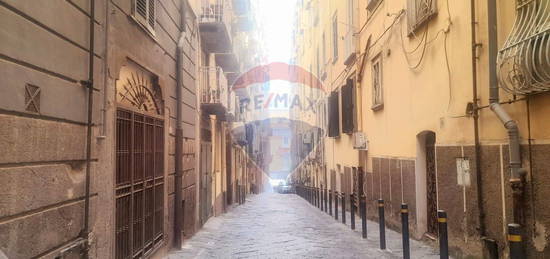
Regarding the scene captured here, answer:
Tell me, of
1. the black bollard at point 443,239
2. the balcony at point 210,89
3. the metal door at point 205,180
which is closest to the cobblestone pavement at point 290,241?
the metal door at point 205,180

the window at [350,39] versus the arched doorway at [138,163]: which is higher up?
the window at [350,39]

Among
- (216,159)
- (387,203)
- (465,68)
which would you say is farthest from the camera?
(216,159)

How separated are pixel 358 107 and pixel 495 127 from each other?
28.6 feet

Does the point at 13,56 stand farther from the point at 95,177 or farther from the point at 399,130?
the point at 399,130

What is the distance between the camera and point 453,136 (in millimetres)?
7473

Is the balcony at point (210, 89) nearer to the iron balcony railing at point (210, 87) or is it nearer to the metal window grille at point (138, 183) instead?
the iron balcony railing at point (210, 87)

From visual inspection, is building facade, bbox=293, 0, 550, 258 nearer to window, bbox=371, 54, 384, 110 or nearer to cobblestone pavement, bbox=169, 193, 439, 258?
window, bbox=371, 54, 384, 110

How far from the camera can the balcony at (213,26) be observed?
44.3 ft

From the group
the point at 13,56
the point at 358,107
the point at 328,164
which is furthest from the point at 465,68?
the point at 328,164

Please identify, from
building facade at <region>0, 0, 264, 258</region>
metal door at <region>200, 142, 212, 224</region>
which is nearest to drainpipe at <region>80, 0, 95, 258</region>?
building facade at <region>0, 0, 264, 258</region>

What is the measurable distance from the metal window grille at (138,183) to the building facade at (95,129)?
0.6 inches

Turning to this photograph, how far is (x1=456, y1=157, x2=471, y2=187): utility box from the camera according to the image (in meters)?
6.93

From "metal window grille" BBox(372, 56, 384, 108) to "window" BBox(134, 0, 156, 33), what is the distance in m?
6.22

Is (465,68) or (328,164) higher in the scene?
(465,68)
